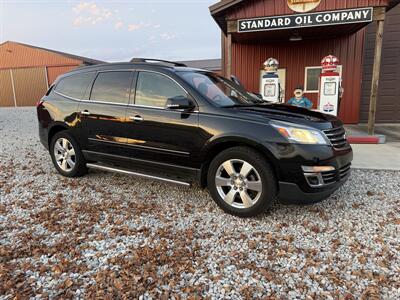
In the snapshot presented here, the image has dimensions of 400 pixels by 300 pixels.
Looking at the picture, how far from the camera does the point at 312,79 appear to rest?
1073cm

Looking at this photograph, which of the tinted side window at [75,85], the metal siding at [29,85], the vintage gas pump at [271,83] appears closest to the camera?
the tinted side window at [75,85]

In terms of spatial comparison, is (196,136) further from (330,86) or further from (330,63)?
(330,63)

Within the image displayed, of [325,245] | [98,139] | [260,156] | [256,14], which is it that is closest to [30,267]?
[98,139]

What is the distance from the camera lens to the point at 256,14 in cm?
759

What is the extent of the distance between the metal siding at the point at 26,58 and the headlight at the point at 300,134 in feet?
84.8

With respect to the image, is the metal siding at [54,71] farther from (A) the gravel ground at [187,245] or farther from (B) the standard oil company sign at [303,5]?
(A) the gravel ground at [187,245]

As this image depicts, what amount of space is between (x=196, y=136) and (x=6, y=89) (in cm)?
2912

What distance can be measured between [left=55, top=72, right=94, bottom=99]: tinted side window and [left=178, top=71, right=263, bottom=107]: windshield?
170 centimetres

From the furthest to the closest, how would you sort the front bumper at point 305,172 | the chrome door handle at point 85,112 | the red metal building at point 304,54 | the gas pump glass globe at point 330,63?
the red metal building at point 304,54
the gas pump glass globe at point 330,63
the chrome door handle at point 85,112
the front bumper at point 305,172

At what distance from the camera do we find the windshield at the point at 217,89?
3.66 meters

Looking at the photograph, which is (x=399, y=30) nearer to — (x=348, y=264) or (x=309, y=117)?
(x=309, y=117)

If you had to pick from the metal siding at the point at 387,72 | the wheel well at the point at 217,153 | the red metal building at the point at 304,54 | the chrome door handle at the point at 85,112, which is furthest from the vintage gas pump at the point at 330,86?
the chrome door handle at the point at 85,112

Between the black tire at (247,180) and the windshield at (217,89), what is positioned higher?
the windshield at (217,89)

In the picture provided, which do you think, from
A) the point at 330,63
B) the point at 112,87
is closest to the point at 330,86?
the point at 330,63
